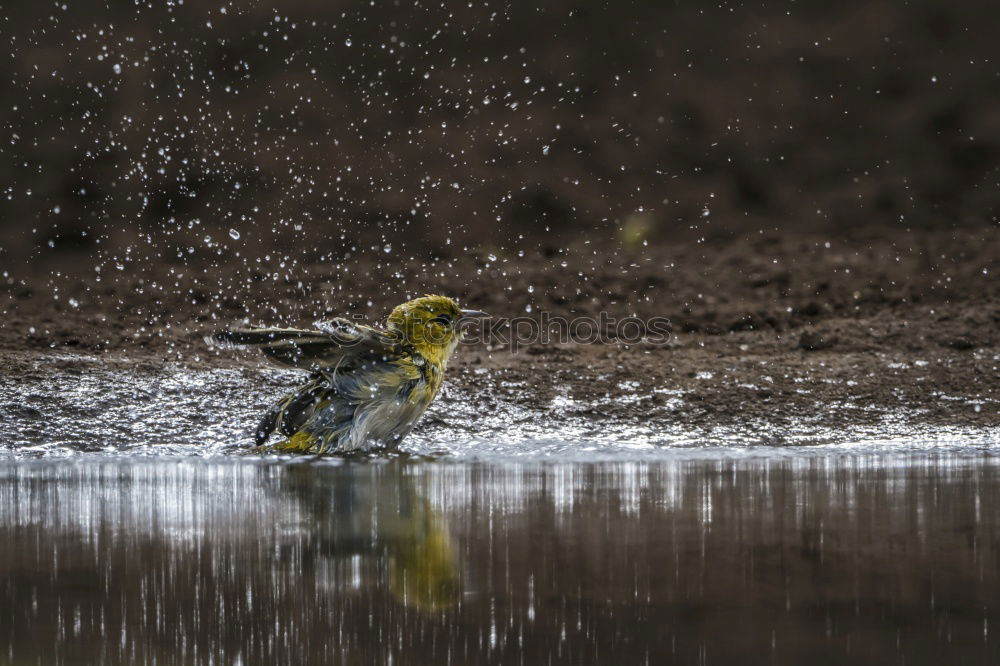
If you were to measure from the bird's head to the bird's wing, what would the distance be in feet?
0.32

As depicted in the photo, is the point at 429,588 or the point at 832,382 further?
the point at 832,382

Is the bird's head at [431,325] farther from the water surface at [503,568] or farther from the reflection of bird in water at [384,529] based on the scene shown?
the water surface at [503,568]

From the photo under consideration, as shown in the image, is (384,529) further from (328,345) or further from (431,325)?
(431,325)

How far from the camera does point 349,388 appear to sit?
18.8 feet

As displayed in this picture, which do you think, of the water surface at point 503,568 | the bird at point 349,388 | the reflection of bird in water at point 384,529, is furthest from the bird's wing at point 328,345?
the water surface at point 503,568

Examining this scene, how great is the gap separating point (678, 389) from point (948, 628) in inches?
211

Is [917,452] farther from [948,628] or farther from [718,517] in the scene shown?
[948,628]

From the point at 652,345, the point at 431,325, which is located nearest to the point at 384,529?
the point at 431,325

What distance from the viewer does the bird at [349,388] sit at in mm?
5711

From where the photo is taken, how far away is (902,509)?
3930mm

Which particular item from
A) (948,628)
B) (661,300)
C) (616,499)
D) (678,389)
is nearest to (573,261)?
(661,300)

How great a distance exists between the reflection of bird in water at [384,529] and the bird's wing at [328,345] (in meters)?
0.70

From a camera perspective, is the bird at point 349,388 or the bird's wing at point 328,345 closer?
the bird's wing at point 328,345

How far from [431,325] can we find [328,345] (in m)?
0.54
